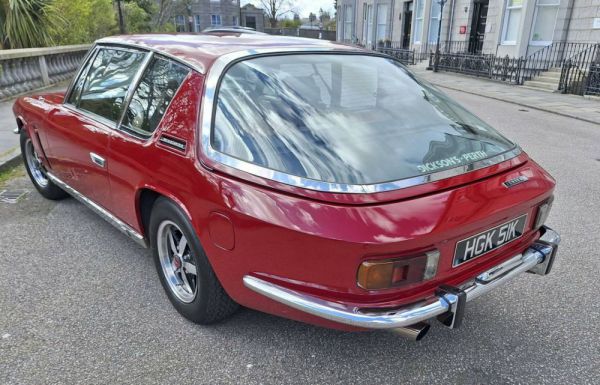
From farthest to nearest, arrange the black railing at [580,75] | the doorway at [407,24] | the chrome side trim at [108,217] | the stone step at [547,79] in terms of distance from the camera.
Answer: the doorway at [407,24] → the stone step at [547,79] → the black railing at [580,75] → the chrome side trim at [108,217]

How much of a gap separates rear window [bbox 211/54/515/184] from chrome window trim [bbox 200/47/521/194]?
3 cm

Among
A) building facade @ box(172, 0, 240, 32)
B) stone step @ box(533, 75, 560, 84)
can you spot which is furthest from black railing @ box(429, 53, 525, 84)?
building facade @ box(172, 0, 240, 32)

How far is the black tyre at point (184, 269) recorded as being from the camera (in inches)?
94.7

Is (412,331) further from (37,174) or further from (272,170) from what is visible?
(37,174)

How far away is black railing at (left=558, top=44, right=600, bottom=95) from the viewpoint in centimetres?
1288

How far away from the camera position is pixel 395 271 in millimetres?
1903

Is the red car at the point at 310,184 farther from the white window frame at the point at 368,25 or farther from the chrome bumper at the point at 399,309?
the white window frame at the point at 368,25

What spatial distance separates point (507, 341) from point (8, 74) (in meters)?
11.3

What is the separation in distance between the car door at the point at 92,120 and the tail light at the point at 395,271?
6.82 feet

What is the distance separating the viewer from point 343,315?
1.90 m

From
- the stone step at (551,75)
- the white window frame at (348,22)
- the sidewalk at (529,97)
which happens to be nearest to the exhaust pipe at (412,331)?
the sidewalk at (529,97)

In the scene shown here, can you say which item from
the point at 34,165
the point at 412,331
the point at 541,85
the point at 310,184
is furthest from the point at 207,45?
the point at 541,85

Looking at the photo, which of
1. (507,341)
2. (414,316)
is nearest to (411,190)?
(414,316)

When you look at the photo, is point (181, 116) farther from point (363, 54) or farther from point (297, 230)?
point (363, 54)
